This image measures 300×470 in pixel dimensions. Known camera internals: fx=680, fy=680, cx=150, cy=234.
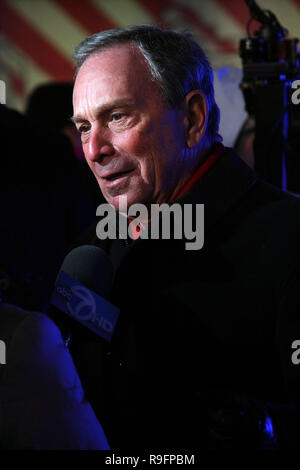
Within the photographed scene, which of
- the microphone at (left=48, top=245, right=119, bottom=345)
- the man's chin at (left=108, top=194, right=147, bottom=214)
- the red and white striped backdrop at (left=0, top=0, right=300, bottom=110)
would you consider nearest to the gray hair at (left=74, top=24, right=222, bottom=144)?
the man's chin at (left=108, top=194, right=147, bottom=214)

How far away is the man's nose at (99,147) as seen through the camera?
1610 millimetres

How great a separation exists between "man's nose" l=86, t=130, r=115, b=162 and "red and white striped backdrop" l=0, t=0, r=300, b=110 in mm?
3400

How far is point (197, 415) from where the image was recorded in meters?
1.40

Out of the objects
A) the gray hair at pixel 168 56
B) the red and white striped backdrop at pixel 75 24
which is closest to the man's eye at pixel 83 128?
the gray hair at pixel 168 56

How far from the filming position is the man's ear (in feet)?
5.54

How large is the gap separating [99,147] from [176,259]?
0.32 meters

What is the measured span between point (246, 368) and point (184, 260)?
0.29 meters

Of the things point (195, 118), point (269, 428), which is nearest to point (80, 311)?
point (269, 428)

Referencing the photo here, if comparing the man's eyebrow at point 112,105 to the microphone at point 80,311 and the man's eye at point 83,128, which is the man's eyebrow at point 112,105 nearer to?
the man's eye at point 83,128

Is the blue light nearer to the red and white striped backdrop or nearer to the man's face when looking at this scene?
the man's face

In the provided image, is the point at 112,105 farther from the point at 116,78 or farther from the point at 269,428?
the point at 269,428

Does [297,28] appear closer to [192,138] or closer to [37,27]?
[37,27]

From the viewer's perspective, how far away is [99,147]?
161 centimetres

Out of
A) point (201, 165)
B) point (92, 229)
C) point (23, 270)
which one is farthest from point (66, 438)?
point (23, 270)
